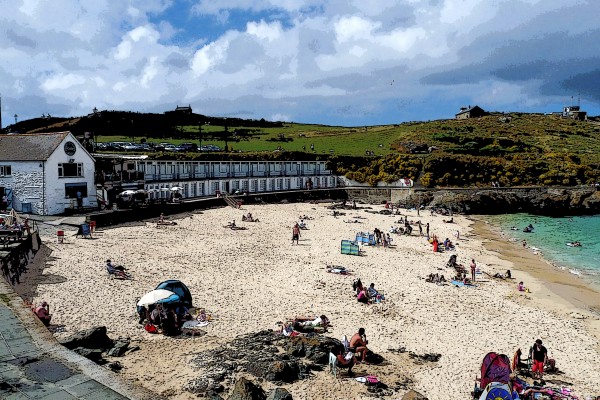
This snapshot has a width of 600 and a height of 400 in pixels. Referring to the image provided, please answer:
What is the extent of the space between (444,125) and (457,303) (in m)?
93.7

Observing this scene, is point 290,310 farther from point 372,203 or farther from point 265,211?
point 372,203

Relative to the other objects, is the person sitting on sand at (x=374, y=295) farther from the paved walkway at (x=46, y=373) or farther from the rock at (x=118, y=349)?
the paved walkway at (x=46, y=373)

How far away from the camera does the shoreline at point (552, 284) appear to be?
22062 mm

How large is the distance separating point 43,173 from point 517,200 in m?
56.1

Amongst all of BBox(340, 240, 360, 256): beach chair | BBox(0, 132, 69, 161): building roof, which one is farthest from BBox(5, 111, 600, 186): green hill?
BBox(340, 240, 360, 256): beach chair

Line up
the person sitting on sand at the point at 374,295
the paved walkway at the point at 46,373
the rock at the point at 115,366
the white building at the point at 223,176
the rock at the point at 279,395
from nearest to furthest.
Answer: the paved walkway at the point at 46,373 < the rock at the point at 279,395 < the rock at the point at 115,366 < the person sitting on sand at the point at 374,295 < the white building at the point at 223,176

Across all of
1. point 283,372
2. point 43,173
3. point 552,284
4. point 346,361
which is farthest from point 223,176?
point 283,372

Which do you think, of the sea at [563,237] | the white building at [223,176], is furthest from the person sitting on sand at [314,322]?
the white building at [223,176]

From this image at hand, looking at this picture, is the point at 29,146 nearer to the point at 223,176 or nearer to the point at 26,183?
the point at 26,183

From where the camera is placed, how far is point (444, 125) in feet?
357

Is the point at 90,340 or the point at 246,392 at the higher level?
the point at 90,340

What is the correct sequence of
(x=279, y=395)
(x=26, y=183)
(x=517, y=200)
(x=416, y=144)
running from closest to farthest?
(x=279, y=395)
(x=26, y=183)
(x=517, y=200)
(x=416, y=144)

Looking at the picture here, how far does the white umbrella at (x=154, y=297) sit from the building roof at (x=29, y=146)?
2216cm

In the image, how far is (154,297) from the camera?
16422mm
